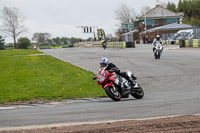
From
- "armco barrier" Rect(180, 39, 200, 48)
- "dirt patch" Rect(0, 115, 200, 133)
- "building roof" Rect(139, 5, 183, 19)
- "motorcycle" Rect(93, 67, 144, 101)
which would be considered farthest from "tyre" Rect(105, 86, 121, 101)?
"building roof" Rect(139, 5, 183, 19)

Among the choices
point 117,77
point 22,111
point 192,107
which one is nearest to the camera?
point 192,107

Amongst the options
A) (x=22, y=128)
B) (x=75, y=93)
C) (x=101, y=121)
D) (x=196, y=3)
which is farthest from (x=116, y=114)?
(x=196, y=3)

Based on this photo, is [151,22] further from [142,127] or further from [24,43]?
[142,127]

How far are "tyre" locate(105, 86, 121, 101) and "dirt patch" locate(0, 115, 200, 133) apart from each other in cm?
336

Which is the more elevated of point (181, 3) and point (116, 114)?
point (181, 3)

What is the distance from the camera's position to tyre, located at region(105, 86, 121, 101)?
33.7ft

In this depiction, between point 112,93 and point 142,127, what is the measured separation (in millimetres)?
4151

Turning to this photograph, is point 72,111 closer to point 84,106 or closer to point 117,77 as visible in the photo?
point 84,106

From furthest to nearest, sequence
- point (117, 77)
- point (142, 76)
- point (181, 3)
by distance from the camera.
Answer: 1. point (181, 3)
2. point (142, 76)
3. point (117, 77)

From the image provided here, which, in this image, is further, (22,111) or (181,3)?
(181,3)

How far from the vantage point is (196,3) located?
9775 centimetres

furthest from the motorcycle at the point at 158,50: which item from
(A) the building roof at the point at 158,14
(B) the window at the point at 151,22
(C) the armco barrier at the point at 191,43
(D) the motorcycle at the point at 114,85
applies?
(B) the window at the point at 151,22

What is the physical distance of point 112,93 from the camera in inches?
407

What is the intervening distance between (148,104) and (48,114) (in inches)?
102
